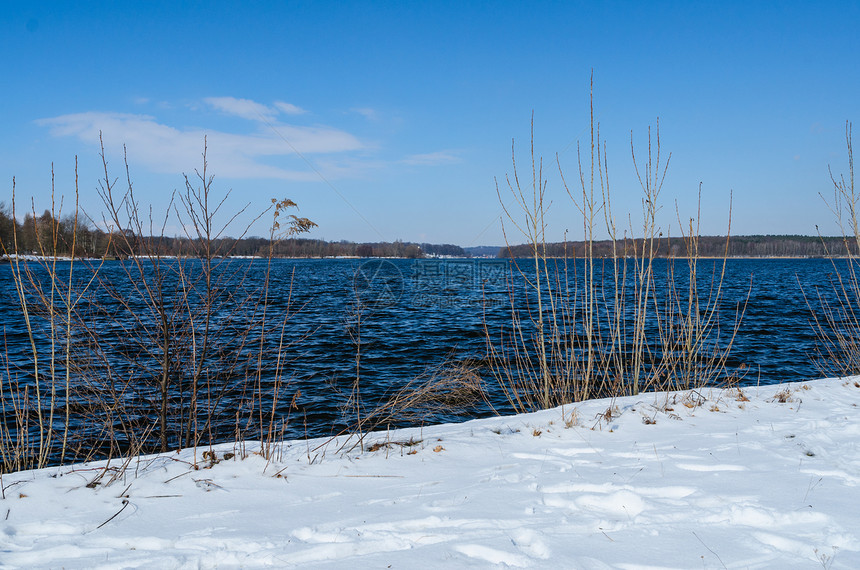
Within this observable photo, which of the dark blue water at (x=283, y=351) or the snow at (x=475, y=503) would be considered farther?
the dark blue water at (x=283, y=351)

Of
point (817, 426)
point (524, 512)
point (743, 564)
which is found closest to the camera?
point (743, 564)

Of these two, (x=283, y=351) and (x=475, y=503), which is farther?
(x=283, y=351)

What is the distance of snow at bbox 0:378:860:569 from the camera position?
255 centimetres

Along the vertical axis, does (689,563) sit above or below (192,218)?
below

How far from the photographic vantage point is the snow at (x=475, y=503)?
2.55 meters

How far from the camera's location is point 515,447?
4281mm

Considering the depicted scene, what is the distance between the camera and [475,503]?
316cm

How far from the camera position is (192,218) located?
4.33 meters

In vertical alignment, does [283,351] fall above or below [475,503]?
below

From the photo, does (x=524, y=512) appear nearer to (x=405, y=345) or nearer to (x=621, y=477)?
(x=621, y=477)

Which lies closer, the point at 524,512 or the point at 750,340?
the point at 524,512

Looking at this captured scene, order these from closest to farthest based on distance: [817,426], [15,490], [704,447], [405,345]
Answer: [15,490], [704,447], [817,426], [405,345]

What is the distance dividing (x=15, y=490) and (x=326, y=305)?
19.4 meters

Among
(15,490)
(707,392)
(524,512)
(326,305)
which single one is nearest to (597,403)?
(707,392)
